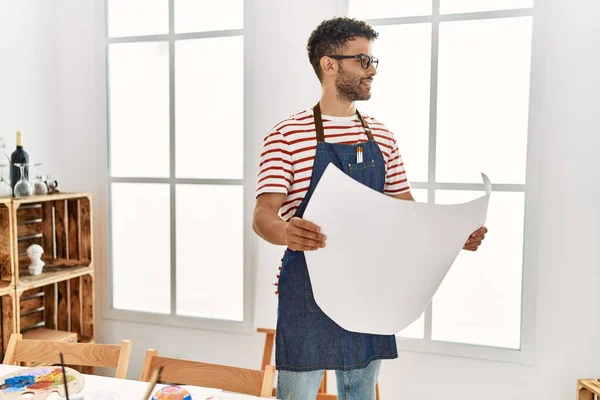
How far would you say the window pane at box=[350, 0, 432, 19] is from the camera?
94.3 inches

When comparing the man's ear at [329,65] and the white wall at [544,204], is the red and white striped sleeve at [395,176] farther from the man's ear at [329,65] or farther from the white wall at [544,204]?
the white wall at [544,204]

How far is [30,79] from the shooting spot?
108 inches

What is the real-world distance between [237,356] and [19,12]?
6.65 ft

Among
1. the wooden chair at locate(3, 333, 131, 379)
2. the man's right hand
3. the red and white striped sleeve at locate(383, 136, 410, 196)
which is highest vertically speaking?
the red and white striped sleeve at locate(383, 136, 410, 196)

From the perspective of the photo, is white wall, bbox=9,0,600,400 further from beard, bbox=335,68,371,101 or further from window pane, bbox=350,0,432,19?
beard, bbox=335,68,371,101

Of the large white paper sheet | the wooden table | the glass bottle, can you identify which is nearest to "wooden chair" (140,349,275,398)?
the wooden table

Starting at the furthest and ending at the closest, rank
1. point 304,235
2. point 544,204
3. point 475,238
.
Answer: point 544,204
point 475,238
point 304,235

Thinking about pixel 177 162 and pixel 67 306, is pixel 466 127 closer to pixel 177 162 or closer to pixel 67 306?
pixel 177 162

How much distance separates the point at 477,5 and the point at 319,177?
1314mm

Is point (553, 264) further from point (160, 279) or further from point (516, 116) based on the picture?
point (160, 279)

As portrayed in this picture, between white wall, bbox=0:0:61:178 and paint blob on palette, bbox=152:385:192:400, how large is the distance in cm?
182

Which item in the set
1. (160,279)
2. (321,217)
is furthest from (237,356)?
(321,217)

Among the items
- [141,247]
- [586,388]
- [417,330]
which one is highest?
[141,247]

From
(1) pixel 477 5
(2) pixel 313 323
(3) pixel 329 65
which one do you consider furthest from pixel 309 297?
(1) pixel 477 5
